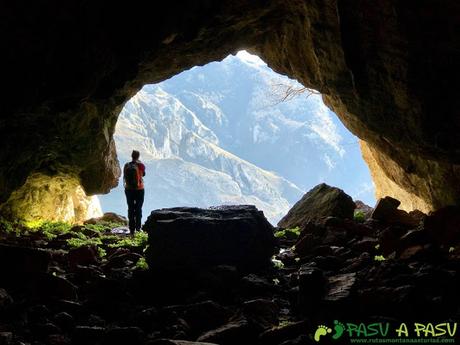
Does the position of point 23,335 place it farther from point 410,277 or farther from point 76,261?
point 410,277

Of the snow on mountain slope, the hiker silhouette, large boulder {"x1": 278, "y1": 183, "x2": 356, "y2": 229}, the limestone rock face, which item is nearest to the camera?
large boulder {"x1": 278, "y1": 183, "x2": 356, "y2": 229}

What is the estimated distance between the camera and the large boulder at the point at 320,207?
11.3 m

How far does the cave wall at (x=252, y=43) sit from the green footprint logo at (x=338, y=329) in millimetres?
4469

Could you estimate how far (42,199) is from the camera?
51.1 ft

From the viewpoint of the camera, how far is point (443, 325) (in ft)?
10.7

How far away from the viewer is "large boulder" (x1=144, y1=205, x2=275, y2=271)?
6410 millimetres

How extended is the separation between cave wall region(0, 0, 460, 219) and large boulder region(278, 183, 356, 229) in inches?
70.5

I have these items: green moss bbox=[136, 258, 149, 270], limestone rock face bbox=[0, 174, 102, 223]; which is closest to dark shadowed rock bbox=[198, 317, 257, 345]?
green moss bbox=[136, 258, 149, 270]

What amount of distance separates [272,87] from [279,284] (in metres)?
15.2

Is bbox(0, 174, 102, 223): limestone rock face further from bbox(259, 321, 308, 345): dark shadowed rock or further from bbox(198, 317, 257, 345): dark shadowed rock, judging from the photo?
bbox(259, 321, 308, 345): dark shadowed rock

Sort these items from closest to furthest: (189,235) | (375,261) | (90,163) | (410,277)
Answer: (410,277) < (375,261) < (189,235) < (90,163)

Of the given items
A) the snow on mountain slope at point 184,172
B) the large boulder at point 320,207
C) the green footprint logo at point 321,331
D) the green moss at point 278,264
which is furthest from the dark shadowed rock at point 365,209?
the snow on mountain slope at point 184,172

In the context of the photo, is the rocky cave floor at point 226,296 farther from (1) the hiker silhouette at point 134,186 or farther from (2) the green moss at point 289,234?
(1) the hiker silhouette at point 134,186

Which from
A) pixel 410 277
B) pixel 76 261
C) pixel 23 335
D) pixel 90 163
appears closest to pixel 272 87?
pixel 90 163
